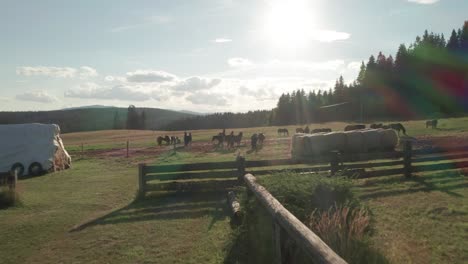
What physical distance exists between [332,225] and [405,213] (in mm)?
5186

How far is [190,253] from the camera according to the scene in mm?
7336

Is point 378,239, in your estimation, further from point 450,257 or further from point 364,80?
point 364,80

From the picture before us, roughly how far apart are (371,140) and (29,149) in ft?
70.7

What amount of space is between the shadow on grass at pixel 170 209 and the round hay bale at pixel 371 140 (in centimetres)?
1186

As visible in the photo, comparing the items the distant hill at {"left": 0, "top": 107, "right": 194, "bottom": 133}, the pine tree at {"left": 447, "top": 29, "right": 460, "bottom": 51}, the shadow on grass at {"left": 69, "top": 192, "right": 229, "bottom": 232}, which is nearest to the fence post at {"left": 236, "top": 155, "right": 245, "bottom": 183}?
the shadow on grass at {"left": 69, "top": 192, "right": 229, "bottom": 232}

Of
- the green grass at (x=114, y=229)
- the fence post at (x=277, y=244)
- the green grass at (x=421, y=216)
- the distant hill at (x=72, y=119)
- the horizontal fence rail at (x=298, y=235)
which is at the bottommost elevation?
the green grass at (x=114, y=229)

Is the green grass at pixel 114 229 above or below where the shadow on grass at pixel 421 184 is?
below

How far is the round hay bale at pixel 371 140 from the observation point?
21234mm

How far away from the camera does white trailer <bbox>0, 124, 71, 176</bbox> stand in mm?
22188

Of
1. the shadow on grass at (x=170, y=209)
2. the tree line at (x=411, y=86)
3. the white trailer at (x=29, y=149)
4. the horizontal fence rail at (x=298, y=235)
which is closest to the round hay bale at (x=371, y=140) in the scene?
the shadow on grass at (x=170, y=209)

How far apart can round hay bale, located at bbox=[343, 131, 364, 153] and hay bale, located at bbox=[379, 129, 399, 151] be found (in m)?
1.52

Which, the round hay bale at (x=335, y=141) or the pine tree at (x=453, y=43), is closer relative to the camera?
the round hay bale at (x=335, y=141)

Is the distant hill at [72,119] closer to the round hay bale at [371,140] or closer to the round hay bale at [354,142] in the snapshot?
the round hay bale at [354,142]

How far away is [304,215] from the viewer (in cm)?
620
